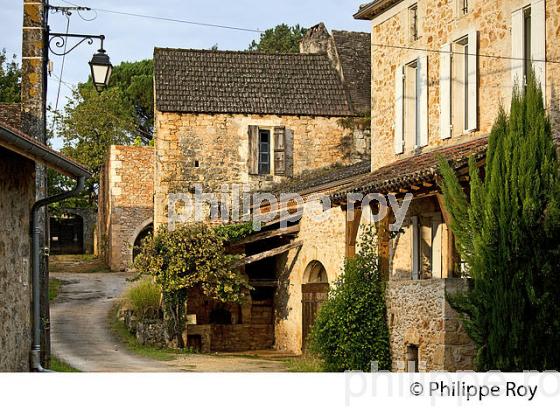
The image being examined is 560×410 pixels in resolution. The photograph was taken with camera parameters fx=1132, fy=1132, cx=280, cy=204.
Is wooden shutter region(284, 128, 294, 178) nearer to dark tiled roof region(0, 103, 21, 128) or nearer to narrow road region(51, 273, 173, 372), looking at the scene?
narrow road region(51, 273, 173, 372)

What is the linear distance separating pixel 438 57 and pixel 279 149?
1086 cm

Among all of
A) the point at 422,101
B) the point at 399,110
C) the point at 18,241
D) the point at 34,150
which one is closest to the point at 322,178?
the point at 399,110

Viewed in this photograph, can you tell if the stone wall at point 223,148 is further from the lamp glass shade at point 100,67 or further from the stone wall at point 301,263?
the lamp glass shade at point 100,67

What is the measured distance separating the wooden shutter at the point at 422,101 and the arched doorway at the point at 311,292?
A: 4.40 m

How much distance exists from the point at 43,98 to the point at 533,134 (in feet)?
21.4

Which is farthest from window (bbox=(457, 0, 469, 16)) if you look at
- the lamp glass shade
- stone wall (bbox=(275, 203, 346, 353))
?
the lamp glass shade

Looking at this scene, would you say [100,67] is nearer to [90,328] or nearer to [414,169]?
[414,169]

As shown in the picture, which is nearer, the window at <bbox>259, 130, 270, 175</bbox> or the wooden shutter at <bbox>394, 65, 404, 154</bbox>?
the wooden shutter at <bbox>394, 65, 404, 154</bbox>

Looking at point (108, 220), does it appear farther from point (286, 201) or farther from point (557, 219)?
point (557, 219)

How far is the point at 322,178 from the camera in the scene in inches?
1065

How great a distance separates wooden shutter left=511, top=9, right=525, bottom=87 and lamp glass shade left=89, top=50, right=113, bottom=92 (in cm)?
563

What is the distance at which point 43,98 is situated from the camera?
15.2 meters

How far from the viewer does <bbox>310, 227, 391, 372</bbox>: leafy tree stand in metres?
17.2

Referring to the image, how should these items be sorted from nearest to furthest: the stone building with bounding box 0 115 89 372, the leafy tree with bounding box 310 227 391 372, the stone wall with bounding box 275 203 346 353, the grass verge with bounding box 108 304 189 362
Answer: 1. the stone building with bounding box 0 115 89 372
2. the leafy tree with bounding box 310 227 391 372
3. the stone wall with bounding box 275 203 346 353
4. the grass verge with bounding box 108 304 189 362
